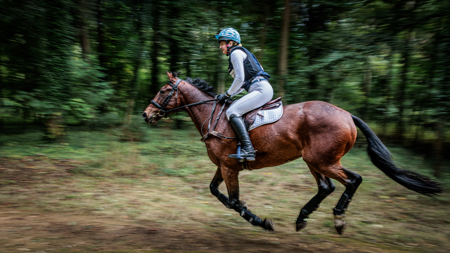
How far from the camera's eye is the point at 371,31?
29.6 feet

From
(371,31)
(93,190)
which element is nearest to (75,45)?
(93,190)

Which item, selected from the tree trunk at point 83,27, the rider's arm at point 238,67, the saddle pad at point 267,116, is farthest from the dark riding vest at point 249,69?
the tree trunk at point 83,27

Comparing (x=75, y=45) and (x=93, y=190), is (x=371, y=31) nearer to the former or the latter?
(x=93, y=190)

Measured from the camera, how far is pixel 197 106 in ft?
17.1

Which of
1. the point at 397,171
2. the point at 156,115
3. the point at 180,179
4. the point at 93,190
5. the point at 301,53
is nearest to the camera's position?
the point at 397,171

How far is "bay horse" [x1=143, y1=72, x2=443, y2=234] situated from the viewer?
4383 millimetres

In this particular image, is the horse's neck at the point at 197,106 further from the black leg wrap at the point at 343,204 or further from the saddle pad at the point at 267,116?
the black leg wrap at the point at 343,204

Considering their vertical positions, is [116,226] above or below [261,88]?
below

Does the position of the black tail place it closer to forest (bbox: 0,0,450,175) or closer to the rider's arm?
the rider's arm

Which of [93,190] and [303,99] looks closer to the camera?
[93,190]

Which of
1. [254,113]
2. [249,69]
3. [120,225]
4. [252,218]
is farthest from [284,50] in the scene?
[120,225]

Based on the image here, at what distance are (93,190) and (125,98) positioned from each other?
6029 millimetres

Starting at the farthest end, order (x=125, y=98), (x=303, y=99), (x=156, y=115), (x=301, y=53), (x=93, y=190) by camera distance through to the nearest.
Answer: (x=125, y=98) < (x=301, y=53) < (x=303, y=99) < (x=93, y=190) < (x=156, y=115)

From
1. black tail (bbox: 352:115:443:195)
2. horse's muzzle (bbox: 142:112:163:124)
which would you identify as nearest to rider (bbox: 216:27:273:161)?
horse's muzzle (bbox: 142:112:163:124)
